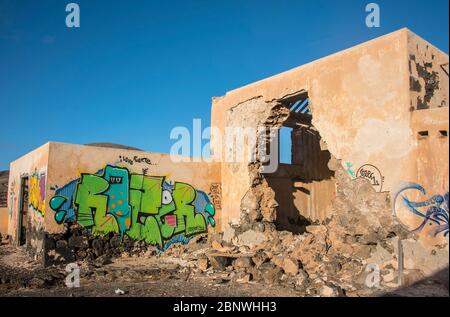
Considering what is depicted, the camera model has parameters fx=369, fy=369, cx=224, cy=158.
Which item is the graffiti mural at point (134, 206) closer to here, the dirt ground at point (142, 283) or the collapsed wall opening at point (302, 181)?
the dirt ground at point (142, 283)

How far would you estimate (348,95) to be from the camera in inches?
303

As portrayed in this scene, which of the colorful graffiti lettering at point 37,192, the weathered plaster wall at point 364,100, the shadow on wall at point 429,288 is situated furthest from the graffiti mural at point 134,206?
the shadow on wall at point 429,288

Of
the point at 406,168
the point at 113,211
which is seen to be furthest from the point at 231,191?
the point at 406,168

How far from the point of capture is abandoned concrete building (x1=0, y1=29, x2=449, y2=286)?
21.4 feet

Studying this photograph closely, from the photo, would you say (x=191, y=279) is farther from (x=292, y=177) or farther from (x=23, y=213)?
(x=23, y=213)

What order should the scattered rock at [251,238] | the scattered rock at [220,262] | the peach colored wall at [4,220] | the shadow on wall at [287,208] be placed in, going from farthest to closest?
the peach colored wall at [4,220] → the shadow on wall at [287,208] → the scattered rock at [251,238] → the scattered rock at [220,262]

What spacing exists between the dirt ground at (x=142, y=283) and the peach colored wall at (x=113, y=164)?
4.36ft

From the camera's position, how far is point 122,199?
31.2 ft

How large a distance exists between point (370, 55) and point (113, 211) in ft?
22.8

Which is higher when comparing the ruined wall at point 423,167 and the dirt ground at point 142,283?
the ruined wall at point 423,167

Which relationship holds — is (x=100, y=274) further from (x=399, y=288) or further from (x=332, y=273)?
(x=399, y=288)

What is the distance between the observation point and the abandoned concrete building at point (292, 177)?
6.52 meters

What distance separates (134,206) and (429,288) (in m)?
6.86

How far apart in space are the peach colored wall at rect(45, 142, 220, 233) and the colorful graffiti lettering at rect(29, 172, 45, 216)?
51 cm
